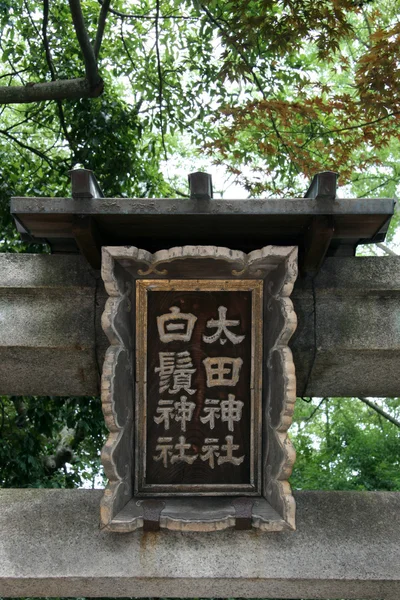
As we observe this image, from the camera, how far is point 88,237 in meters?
3.23

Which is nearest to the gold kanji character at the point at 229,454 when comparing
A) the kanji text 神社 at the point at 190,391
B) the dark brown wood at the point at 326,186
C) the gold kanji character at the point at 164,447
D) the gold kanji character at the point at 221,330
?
A: the kanji text 神社 at the point at 190,391

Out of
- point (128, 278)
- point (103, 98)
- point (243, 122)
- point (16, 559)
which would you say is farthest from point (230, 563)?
point (103, 98)

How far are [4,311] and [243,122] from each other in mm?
3245

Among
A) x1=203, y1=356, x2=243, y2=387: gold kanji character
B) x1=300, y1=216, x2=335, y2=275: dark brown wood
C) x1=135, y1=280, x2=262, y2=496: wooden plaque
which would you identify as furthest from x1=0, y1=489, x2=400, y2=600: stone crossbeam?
x1=300, y1=216, x2=335, y2=275: dark brown wood

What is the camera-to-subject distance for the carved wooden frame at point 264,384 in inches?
122

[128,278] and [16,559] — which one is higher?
[128,278]

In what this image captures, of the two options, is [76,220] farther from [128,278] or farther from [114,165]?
[114,165]

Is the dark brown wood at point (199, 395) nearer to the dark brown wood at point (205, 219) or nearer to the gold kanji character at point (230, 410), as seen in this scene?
the gold kanji character at point (230, 410)

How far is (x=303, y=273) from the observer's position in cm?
361

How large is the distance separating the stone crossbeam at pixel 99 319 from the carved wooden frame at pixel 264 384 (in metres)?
A: 0.41

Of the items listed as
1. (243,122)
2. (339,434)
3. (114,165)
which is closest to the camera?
(243,122)

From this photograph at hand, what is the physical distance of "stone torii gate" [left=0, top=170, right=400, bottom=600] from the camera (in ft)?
10.3

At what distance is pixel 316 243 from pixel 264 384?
923 millimetres

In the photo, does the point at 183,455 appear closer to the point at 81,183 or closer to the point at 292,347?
the point at 292,347
